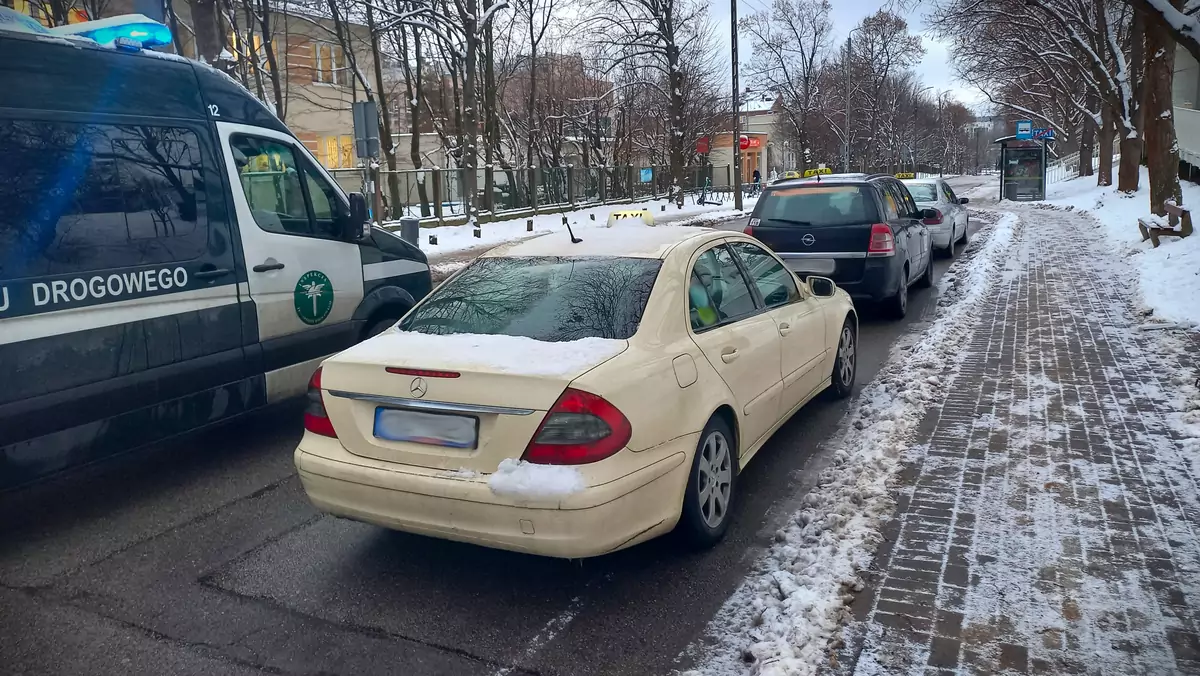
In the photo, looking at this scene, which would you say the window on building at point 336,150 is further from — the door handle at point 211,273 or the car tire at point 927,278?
→ the door handle at point 211,273

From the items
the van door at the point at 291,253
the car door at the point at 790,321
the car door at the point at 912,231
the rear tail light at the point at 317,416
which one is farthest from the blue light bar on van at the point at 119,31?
the car door at the point at 912,231

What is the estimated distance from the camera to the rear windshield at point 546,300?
403cm

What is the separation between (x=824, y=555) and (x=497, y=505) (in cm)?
154

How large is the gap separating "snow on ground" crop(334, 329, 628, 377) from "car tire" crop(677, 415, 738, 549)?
68cm

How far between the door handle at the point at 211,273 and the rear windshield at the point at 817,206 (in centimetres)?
619

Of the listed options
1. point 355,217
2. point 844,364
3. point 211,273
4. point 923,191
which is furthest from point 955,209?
point 211,273

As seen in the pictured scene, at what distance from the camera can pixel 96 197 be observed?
4.68 meters

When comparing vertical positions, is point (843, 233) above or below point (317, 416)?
above

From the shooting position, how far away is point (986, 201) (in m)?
37.6

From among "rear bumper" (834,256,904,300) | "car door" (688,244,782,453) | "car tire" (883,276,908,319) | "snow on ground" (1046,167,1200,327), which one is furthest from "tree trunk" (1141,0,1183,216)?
"car door" (688,244,782,453)

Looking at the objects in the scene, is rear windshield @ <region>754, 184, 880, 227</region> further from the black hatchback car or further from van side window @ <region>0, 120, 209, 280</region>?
van side window @ <region>0, 120, 209, 280</region>

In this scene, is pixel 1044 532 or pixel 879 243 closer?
pixel 1044 532

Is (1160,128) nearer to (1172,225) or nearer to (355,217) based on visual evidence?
(1172,225)

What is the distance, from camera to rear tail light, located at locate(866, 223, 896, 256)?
9367mm
